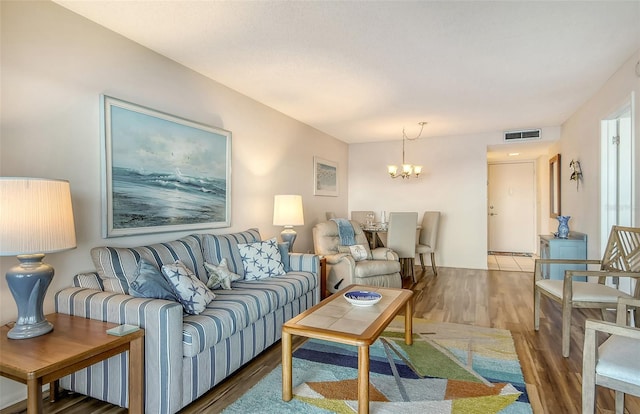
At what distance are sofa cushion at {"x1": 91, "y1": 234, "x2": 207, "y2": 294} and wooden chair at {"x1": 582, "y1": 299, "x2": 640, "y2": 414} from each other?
7.93 ft

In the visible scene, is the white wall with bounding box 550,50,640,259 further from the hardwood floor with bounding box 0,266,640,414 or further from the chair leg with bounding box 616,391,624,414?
the chair leg with bounding box 616,391,624,414

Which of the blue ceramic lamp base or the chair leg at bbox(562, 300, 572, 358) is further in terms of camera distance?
the chair leg at bbox(562, 300, 572, 358)

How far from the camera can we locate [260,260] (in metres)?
3.16

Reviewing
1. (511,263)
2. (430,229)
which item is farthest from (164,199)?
(511,263)

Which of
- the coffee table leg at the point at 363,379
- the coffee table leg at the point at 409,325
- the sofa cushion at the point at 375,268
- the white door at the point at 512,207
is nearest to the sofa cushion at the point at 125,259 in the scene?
the coffee table leg at the point at 363,379

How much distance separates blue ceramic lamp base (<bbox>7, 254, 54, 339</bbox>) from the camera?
5.49 ft

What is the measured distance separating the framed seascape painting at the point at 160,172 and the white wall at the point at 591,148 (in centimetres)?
368

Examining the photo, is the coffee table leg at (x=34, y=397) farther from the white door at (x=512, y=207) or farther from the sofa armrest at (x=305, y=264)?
the white door at (x=512, y=207)

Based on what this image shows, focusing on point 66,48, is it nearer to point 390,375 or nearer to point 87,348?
point 87,348

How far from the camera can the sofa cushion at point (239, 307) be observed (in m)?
1.94

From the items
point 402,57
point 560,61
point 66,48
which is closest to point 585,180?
point 560,61

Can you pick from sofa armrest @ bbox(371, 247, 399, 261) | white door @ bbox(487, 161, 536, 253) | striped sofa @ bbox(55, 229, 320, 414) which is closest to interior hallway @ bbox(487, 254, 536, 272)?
white door @ bbox(487, 161, 536, 253)

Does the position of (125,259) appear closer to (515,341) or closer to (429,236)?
(515,341)

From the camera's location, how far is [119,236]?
2.54m
